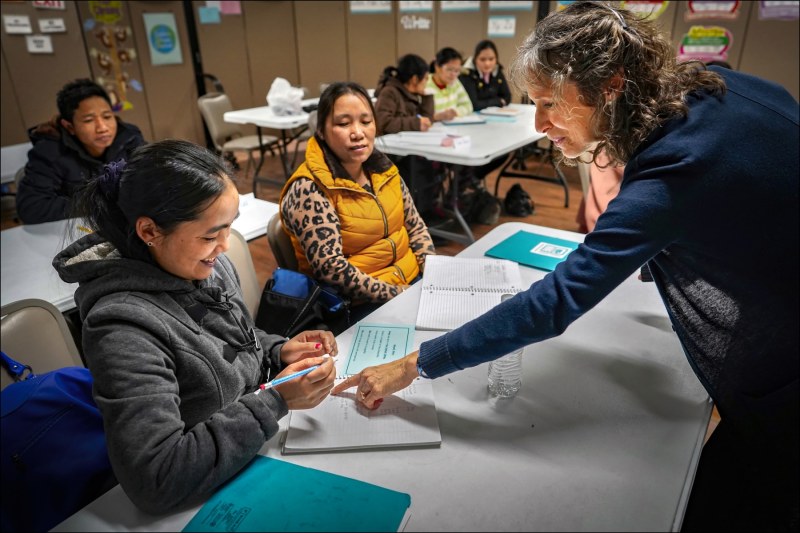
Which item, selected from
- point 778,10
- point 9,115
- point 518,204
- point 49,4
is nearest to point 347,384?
point 518,204

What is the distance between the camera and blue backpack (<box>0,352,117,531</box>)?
0.87 m

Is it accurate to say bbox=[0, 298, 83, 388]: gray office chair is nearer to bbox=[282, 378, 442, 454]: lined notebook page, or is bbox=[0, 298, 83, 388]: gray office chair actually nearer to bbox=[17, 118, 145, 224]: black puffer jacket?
bbox=[282, 378, 442, 454]: lined notebook page

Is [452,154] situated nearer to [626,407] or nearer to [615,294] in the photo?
[615,294]

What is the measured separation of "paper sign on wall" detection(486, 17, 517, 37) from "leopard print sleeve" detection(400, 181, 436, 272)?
15.2 feet

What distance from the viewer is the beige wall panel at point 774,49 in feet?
15.0

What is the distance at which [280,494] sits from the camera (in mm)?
829

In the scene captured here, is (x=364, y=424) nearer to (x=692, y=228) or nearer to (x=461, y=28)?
(x=692, y=228)

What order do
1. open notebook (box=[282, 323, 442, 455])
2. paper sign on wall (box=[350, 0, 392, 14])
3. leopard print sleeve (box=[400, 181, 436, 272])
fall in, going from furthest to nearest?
paper sign on wall (box=[350, 0, 392, 14])
leopard print sleeve (box=[400, 181, 436, 272])
open notebook (box=[282, 323, 442, 455])

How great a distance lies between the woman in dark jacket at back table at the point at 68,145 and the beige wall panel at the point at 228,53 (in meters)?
3.81

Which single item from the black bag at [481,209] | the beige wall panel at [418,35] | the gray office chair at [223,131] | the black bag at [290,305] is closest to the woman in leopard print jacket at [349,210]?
the black bag at [290,305]

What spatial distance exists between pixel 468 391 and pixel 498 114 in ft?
12.1

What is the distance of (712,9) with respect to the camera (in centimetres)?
477

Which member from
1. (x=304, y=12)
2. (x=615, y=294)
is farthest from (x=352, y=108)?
(x=304, y=12)

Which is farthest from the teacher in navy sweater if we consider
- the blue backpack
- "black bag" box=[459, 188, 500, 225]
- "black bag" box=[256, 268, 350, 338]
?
"black bag" box=[459, 188, 500, 225]
